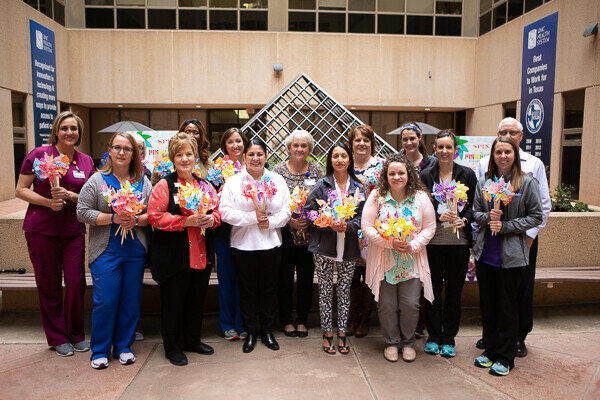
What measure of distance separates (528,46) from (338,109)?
9.95 metres

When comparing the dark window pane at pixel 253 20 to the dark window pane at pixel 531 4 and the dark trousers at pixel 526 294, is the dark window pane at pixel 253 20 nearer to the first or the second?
the dark window pane at pixel 531 4

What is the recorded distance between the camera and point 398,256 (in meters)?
3.78

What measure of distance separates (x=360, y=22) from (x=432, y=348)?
1405 cm

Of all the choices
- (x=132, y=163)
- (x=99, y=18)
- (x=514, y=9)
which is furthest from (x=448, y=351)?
(x=99, y=18)

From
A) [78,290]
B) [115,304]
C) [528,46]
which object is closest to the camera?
[115,304]

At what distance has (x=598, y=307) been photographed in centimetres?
516

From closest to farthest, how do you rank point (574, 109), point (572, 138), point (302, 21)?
point (574, 109) → point (572, 138) → point (302, 21)

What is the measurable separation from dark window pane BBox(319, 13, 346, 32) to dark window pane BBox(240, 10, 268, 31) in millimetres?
1976

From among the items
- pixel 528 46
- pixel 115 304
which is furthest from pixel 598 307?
pixel 528 46

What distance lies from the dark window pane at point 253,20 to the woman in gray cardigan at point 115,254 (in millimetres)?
13005

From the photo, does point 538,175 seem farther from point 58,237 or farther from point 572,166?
point 572,166

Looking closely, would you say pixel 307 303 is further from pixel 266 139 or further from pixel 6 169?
pixel 6 169

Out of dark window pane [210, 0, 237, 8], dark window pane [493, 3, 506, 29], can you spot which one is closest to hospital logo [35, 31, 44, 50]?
dark window pane [210, 0, 237, 8]

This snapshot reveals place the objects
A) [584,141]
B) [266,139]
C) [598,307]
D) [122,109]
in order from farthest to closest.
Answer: [122,109] < [584,141] < [266,139] < [598,307]
